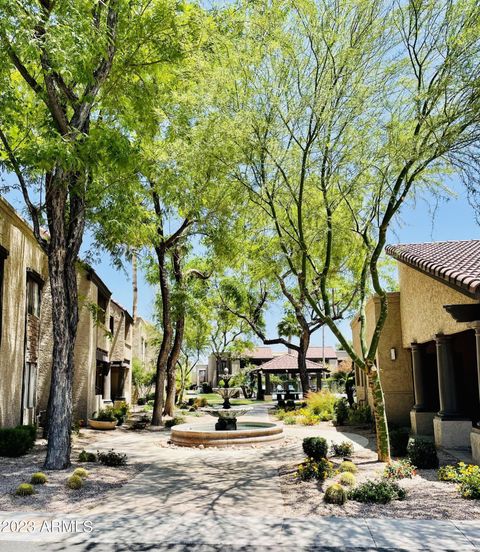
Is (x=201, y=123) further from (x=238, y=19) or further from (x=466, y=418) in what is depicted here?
(x=466, y=418)

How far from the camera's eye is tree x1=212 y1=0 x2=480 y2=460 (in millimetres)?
11203

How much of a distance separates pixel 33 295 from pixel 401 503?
614 inches

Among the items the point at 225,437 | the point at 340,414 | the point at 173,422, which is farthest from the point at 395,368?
the point at 173,422

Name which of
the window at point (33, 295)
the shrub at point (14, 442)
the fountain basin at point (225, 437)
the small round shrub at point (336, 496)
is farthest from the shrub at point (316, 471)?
the window at point (33, 295)

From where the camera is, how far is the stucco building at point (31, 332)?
54.1 feet

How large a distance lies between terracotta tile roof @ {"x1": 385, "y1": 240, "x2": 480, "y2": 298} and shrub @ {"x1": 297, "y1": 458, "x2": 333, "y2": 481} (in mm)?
4283

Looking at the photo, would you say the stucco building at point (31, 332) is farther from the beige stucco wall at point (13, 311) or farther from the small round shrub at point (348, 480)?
the small round shrub at point (348, 480)

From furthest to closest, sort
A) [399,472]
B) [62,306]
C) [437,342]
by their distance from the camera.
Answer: [437,342] < [62,306] < [399,472]

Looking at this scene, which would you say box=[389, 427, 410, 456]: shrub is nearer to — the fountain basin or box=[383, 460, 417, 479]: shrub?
box=[383, 460, 417, 479]: shrub

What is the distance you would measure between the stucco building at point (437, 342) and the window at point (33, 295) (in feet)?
40.6

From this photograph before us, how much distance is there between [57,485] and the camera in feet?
33.8

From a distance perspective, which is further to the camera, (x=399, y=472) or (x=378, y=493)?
(x=399, y=472)

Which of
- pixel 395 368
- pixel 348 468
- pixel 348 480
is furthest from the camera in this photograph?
pixel 395 368

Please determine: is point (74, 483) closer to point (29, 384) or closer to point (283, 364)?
point (29, 384)
